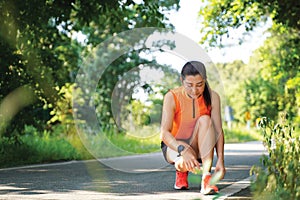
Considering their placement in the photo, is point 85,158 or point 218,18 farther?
point 218,18

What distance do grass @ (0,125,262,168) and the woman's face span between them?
2.30 meters

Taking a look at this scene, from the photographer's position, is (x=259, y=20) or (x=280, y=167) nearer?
(x=280, y=167)

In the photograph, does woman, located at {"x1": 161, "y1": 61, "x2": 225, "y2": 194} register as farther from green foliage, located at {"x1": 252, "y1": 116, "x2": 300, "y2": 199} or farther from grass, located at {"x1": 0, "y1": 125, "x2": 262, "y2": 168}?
grass, located at {"x1": 0, "y1": 125, "x2": 262, "y2": 168}

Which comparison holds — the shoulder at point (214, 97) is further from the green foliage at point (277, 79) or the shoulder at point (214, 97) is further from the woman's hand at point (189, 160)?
the green foliage at point (277, 79)

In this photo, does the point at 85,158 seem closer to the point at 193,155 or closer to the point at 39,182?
the point at 39,182

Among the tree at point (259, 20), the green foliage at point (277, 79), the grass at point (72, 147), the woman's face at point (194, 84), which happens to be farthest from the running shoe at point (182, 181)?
the green foliage at point (277, 79)

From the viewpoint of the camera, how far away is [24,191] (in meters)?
6.65

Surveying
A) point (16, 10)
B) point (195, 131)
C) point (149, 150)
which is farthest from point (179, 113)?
point (149, 150)

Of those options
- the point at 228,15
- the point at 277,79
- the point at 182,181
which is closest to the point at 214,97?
the point at 182,181

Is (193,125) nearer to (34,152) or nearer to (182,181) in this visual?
(182,181)

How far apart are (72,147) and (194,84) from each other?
8.25m

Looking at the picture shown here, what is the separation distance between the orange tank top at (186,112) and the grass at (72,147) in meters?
2.02

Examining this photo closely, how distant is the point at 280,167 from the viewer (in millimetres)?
5152

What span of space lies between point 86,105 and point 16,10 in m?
13.1
